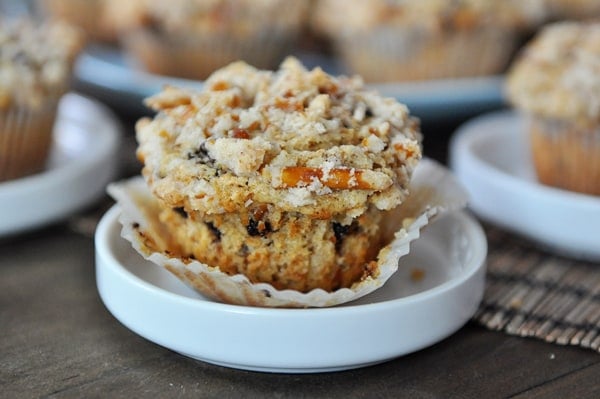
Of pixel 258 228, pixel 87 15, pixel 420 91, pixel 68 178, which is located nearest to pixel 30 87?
→ pixel 68 178

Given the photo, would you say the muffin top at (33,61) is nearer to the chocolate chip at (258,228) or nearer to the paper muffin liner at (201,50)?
the paper muffin liner at (201,50)

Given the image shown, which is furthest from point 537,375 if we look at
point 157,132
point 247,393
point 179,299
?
point 157,132

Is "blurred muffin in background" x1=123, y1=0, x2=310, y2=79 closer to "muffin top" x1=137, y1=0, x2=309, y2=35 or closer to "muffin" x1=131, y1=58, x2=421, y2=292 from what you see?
"muffin top" x1=137, y1=0, x2=309, y2=35

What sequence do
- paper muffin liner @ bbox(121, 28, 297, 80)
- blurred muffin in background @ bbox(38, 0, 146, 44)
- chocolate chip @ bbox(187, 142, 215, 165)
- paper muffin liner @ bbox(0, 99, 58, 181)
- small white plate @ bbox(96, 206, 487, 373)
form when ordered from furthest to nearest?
1. blurred muffin in background @ bbox(38, 0, 146, 44)
2. paper muffin liner @ bbox(121, 28, 297, 80)
3. paper muffin liner @ bbox(0, 99, 58, 181)
4. chocolate chip @ bbox(187, 142, 215, 165)
5. small white plate @ bbox(96, 206, 487, 373)

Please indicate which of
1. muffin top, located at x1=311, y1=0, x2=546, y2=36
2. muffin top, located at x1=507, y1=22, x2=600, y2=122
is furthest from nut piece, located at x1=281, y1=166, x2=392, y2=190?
muffin top, located at x1=311, y1=0, x2=546, y2=36

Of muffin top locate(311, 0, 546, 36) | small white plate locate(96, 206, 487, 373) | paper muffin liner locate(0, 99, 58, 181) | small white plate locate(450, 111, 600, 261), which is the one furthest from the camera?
muffin top locate(311, 0, 546, 36)

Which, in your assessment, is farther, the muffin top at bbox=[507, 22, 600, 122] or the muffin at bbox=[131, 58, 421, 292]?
the muffin top at bbox=[507, 22, 600, 122]

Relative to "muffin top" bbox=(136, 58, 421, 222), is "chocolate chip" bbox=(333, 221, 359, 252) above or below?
below
